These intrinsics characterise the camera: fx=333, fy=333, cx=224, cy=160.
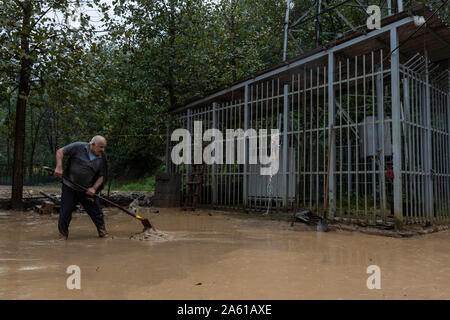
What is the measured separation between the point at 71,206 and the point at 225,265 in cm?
308

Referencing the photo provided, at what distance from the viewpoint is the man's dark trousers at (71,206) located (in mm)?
5168

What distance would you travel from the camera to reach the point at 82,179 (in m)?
5.29

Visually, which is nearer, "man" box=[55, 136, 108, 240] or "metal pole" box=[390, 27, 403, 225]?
"man" box=[55, 136, 108, 240]

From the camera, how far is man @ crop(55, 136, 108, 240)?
17.1 ft

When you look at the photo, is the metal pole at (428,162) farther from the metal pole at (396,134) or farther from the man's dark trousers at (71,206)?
the man's dark trousers at (71,206)

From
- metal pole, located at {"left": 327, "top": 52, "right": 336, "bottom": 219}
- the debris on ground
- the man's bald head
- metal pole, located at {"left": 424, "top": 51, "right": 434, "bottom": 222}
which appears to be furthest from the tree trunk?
metal pole, located at {"left": 424, "top": 51, "right": 434, "bottom": 222}

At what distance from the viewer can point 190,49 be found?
12984 mm

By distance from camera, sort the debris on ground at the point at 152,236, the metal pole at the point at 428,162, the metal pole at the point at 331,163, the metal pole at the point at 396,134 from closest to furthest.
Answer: the debris on ground at the point at 152,236, the metal pole at the point at 396,134, the metal pole at the point at 428,162, the metal pole at the point at 331,163

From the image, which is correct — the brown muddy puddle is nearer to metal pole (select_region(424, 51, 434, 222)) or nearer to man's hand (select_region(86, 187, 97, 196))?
metal pole (select_region(424, 51, 434, 222))

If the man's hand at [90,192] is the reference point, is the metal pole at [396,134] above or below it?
above

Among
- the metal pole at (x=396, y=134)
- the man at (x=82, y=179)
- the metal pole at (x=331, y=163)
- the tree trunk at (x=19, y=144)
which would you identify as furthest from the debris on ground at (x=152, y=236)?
the tree trunk at (x=19, y=144)

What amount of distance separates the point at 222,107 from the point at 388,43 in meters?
4.91
